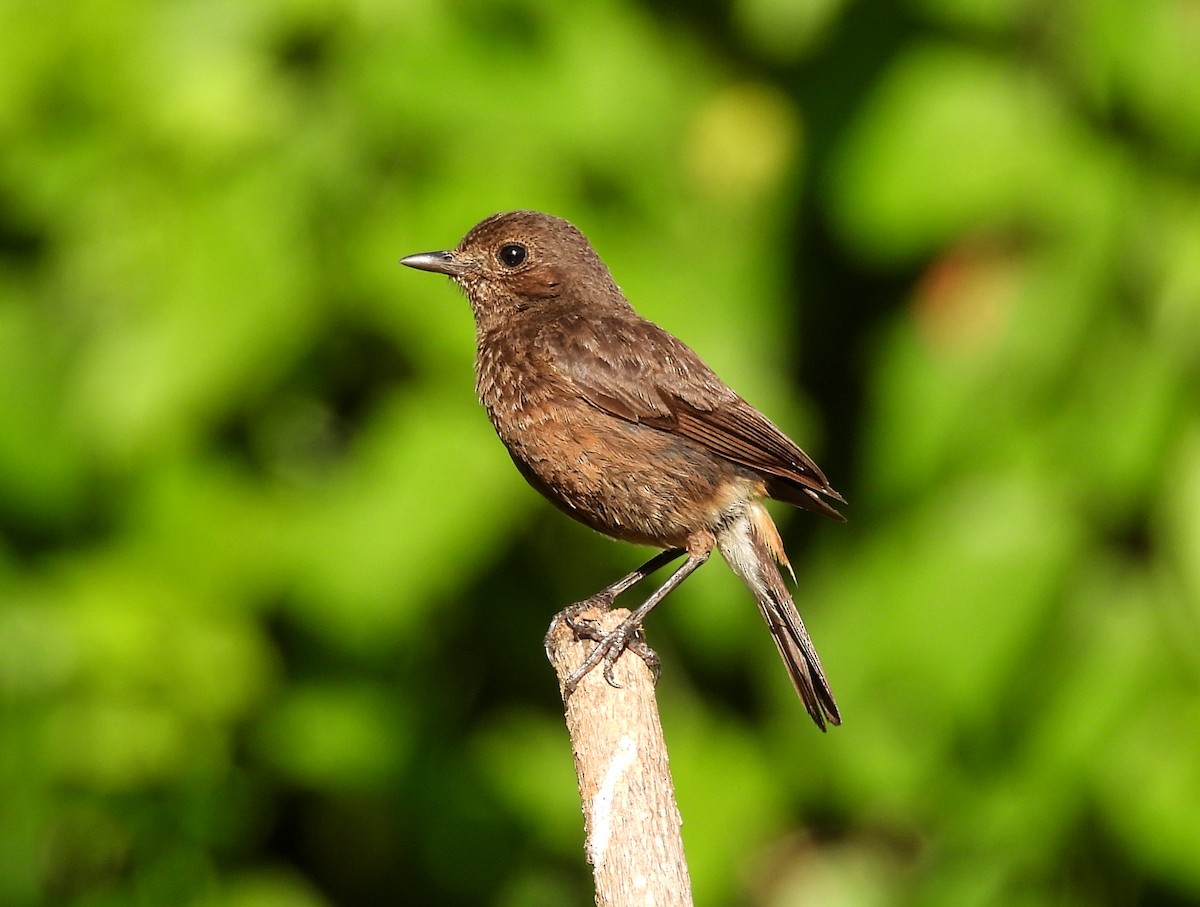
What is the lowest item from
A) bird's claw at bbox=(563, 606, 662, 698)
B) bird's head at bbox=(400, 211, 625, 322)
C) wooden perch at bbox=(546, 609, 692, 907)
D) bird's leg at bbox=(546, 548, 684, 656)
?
wooden perch at bbox=(546, 609, 692, 907)

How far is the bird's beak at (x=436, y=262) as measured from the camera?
3.98 m

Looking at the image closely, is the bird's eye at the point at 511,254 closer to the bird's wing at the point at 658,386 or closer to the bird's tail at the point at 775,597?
the bird's wing at the point at 658,386

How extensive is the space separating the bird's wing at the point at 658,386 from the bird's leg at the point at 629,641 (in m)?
0.32

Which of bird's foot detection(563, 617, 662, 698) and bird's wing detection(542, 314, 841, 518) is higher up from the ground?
bird's wing detection(542, 314, 841, 518)

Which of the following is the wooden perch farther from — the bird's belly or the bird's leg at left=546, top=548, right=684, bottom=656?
the bird's belly

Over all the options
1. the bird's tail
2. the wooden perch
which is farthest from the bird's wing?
the wooden perch

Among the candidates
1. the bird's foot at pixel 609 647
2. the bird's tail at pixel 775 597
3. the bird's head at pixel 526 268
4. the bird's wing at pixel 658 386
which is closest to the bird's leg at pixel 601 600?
the bird's foot at pixel 609 647

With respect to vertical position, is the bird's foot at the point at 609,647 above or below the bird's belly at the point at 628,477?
below

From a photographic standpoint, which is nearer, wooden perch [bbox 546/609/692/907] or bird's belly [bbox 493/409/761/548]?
wooden perch [bbox 546/609/692/907]

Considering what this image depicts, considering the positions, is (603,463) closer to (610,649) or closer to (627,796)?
(610,649)

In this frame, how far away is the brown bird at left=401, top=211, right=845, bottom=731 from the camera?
4086 millimetres

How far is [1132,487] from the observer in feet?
12.9

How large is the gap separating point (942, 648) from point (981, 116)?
1320mm

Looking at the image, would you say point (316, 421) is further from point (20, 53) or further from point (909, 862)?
point (909, 862)
